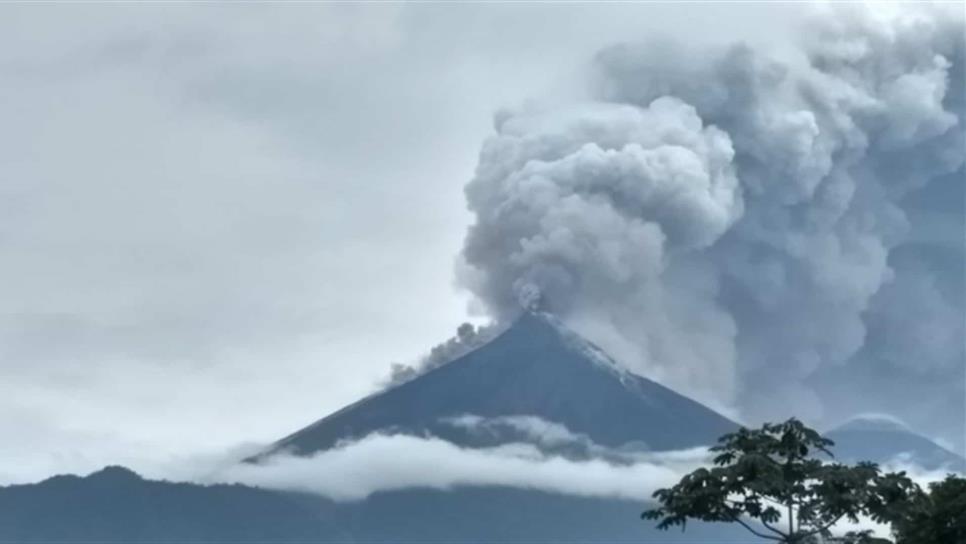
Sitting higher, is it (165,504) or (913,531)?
(165,504)

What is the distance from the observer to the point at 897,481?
1611 cm

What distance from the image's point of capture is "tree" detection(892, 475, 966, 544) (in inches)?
635

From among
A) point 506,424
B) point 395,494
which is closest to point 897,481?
point 506,424

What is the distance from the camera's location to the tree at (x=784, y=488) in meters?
15.6

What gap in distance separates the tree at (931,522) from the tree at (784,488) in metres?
0.15

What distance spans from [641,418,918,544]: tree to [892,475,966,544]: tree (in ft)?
0.49

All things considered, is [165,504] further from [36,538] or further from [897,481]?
[897,481]

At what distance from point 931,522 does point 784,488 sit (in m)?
1.74

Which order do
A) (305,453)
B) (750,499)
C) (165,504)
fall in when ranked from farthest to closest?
(165,504) → (305,453) → (750,499)

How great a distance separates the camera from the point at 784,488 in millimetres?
15641

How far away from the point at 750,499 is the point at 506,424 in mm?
147101

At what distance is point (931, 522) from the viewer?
16281 millimetres

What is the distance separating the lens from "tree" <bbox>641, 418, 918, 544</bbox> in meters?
15.6

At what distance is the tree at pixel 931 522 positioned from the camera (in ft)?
53.0
